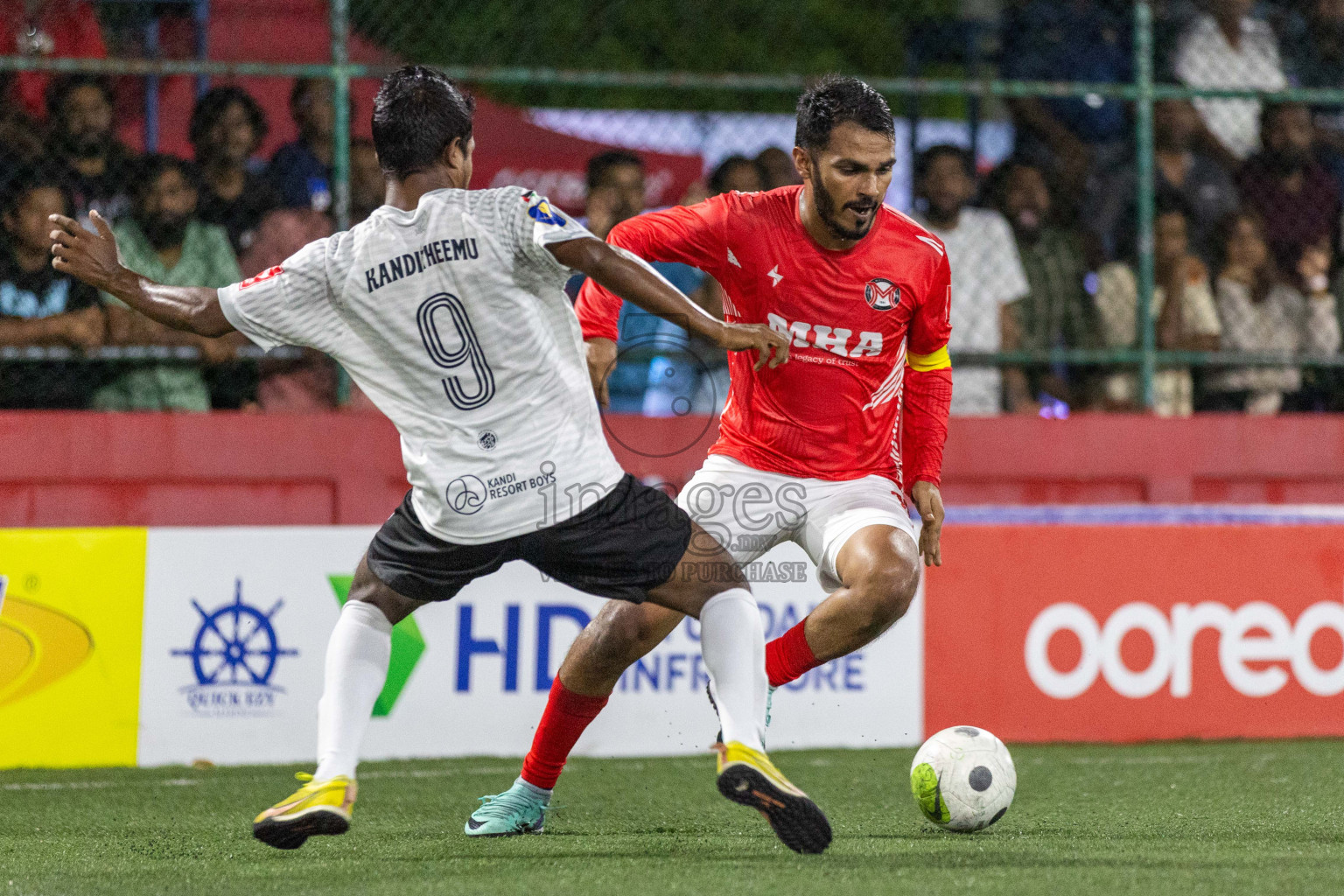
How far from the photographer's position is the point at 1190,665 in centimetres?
717

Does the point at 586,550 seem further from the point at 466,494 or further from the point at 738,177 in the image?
the point at 738,177

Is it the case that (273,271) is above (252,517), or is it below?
above

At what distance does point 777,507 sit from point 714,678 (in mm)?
1048

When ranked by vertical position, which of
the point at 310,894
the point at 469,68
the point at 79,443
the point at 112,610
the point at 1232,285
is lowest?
the point at 310,894

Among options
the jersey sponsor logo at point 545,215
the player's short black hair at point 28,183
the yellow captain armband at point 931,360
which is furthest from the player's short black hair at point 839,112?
the player's short black hair at point 28,183

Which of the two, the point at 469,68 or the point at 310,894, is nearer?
the point at 310,894

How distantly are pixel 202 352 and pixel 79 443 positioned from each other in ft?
2.27

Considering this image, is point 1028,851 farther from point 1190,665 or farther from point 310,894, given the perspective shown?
point 1190,665

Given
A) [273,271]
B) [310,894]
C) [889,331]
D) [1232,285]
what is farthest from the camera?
[1232,285]

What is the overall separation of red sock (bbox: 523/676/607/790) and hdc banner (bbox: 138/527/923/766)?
1938mm

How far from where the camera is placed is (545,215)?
12.8 feet

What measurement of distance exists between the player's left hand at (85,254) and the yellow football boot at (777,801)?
76.4 inches

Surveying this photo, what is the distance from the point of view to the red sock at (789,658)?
16.0 ft

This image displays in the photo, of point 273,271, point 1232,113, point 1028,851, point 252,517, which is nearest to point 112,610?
point 252,517
